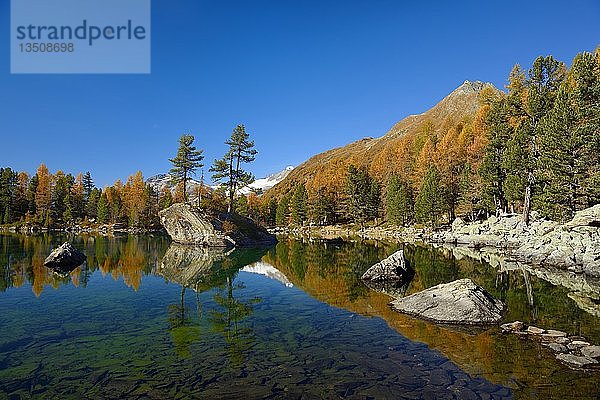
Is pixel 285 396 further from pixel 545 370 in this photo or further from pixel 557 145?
pixel 557 145

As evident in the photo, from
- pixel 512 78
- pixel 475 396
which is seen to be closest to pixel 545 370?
pixel 475 396

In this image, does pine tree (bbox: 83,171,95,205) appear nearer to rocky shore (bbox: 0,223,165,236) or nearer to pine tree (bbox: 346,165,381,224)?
rocky shore (bbox: 0,223,165,236)

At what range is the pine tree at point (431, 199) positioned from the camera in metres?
70.4

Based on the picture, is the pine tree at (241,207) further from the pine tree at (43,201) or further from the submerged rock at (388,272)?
the submerged rock at (388,272)

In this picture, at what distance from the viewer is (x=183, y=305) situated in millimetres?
20109

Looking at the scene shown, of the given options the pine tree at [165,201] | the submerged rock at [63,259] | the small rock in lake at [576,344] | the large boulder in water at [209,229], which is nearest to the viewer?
the small rock in lake at [576,344]

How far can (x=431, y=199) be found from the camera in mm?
70750

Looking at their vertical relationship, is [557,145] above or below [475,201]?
above

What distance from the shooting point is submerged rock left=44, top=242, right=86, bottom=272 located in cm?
3306

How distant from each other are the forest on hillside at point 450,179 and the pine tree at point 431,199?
209 mm

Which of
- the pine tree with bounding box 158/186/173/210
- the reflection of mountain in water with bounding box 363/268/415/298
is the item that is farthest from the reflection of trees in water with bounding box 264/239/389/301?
the pine tree with bounding box 158/186/173/210

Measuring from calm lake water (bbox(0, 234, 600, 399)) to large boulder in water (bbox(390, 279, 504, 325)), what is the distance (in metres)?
0.76

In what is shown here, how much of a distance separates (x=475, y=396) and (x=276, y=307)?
39.9 ft

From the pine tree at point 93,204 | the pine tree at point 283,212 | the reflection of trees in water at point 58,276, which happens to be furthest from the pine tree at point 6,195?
the pine tree at point 283,212
